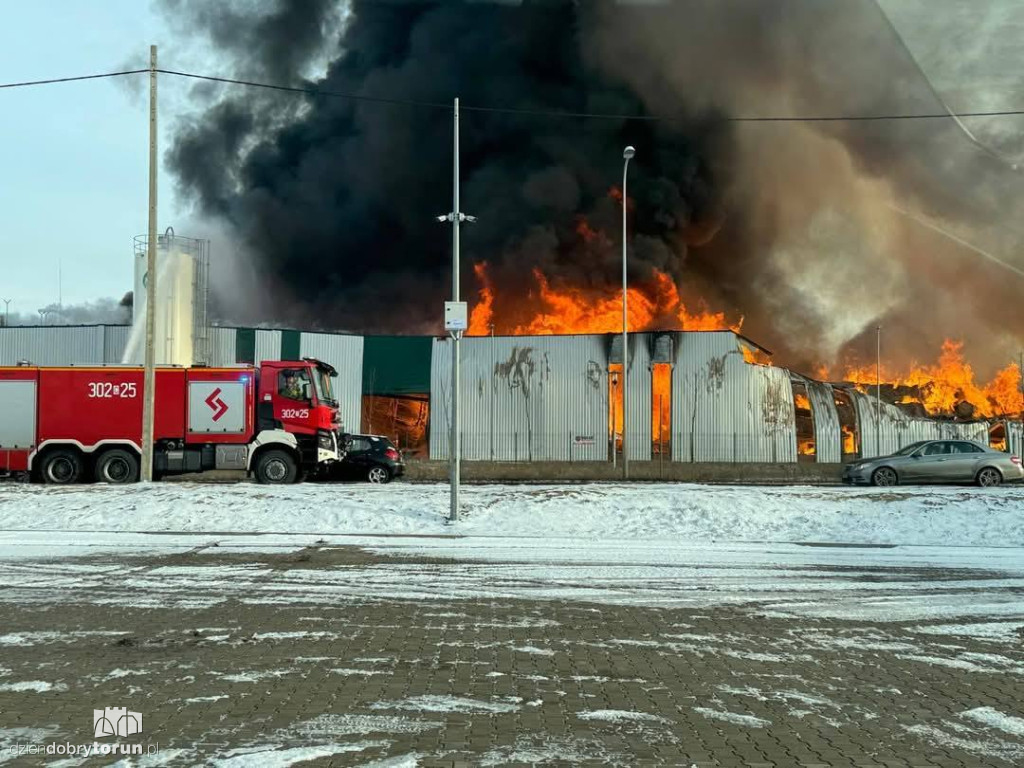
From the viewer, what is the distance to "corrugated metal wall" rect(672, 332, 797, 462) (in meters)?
33.3

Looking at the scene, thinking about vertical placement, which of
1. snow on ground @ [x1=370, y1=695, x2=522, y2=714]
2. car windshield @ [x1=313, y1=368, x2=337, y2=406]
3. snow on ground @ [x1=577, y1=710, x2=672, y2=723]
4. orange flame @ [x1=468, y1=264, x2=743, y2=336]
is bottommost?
snow on ground @ [x1=577, y1=710, x2=672, y2=723]

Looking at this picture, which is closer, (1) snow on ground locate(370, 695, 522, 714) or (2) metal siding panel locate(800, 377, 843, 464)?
(1) snow on ground locate(370, 695, 522, 714)

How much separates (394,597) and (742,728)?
4193 millimetres

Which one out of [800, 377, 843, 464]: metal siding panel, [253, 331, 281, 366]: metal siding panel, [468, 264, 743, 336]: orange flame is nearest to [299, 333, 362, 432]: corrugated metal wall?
[253, 331, 281, 366]: metal siding panel

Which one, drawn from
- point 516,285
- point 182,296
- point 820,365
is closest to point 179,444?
point 182,296

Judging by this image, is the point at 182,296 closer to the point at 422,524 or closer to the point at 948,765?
the point at 422,524

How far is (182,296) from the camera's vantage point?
35.1 meters

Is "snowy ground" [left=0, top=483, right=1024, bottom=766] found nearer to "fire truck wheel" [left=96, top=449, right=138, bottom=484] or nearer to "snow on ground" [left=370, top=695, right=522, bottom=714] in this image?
"snow on ground" [left=370, top=695, right=522, bottom=714]

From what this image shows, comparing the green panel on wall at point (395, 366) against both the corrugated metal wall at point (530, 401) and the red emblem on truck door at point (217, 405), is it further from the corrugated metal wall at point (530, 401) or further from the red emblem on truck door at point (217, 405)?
the red emblem on truck door at point (217, 405)

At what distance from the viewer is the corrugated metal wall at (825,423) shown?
33781 mm

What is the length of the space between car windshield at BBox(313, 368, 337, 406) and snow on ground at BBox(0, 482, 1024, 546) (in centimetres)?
478

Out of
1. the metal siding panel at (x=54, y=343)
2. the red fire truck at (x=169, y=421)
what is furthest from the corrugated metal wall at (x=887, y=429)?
the metal siding panel at (x=54, y=343)

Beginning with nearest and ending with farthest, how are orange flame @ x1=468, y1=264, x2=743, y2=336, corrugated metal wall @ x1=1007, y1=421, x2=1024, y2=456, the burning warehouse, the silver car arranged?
1. the silver car
2. the burning warehouse
3. corrugated metal wall @ x1=1007, y1=421, x2=1024, y2=456
4. orange flame @ x1=468, y1=264, x2=743, y2=336

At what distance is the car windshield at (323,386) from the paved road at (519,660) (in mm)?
10554
